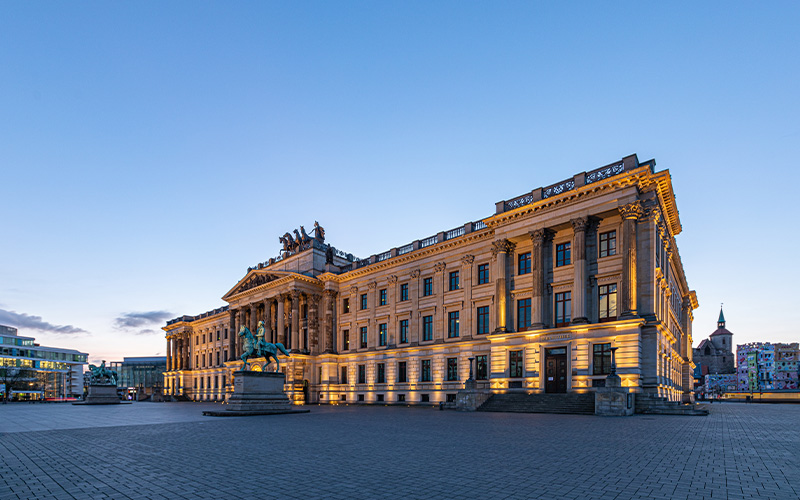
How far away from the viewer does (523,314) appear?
137 ft

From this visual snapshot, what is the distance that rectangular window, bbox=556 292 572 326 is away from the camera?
38688 millimetres

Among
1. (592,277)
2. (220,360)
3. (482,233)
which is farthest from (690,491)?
(220,360)

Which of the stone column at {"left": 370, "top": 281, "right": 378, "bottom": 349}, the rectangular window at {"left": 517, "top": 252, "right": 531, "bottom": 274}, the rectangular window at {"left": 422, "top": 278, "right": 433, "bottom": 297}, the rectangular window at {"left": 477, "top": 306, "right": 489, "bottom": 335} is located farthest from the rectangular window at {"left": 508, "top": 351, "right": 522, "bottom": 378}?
the stone column at {"left": 370, "top": 281, "right": 378, "bottom": 349}

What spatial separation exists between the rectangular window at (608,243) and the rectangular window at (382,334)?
27.5 meters

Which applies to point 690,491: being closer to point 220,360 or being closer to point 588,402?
point 588,402

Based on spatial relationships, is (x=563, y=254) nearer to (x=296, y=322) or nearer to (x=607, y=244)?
(x=607, y=244)

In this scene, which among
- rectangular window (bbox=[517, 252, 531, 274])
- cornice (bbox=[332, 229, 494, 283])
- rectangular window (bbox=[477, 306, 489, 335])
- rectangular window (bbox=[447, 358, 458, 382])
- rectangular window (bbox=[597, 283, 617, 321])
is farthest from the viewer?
rectangular window (bbox=[447, 358, 458, 382])

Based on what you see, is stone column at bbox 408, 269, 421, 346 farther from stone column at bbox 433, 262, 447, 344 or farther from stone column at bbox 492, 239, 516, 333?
stone column at bbox 492, 239, 516, 333

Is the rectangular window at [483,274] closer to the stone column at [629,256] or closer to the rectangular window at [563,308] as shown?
the rectangular window at [563,308]

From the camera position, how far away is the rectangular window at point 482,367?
4513 centimetres

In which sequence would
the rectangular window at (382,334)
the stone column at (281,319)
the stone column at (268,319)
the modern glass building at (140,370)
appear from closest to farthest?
1. the rectangular window at (382,334)
2. the stone column at (281,319)
3. the stone column at (268,319)
4. the modern glass building at (140,370)

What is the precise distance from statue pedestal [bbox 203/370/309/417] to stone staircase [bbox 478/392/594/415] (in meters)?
14.6

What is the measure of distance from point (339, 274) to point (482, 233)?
23483mm

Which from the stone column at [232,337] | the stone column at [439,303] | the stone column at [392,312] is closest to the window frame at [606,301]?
the stone column at [439,303]
